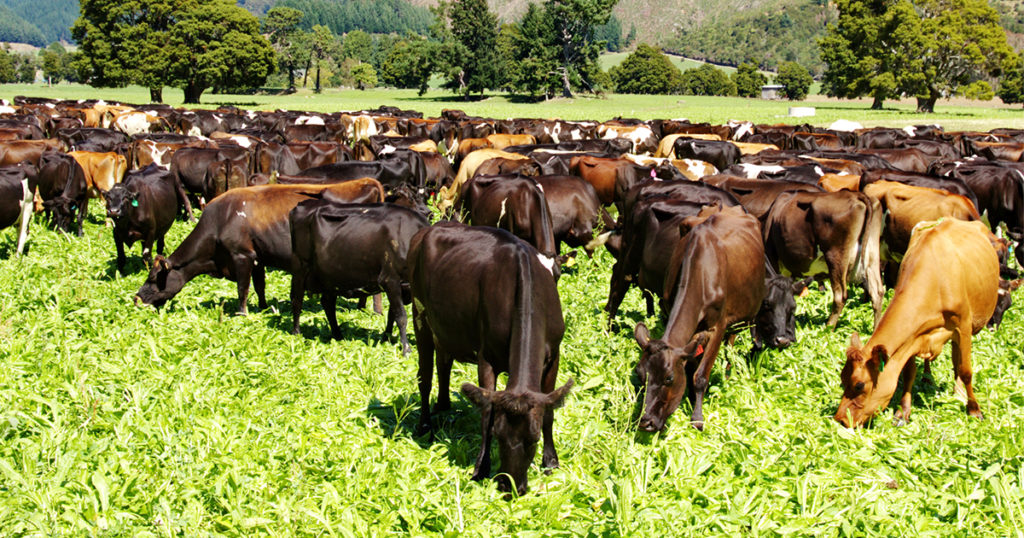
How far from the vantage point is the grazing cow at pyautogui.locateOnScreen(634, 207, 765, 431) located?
5.98 meters

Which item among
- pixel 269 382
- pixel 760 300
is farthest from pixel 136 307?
pixel 760 300

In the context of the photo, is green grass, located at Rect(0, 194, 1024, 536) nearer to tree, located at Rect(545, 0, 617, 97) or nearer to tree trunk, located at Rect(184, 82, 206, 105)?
tree trunk, located at Rect(184, 82, 206, 105)

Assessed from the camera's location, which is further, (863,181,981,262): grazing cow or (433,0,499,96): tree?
(433,0,499,96): tree

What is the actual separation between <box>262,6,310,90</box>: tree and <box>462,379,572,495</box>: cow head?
410 ft

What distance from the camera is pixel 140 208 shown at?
12.4 m

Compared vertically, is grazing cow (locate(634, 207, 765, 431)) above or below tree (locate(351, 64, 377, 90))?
below

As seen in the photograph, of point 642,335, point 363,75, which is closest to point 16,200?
point 642,335

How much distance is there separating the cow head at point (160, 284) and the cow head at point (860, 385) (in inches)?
323

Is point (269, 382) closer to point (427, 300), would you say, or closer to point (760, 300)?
point (427, 300)

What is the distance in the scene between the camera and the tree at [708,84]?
137000 millimetres

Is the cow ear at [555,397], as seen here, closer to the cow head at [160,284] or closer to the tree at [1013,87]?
the cow head at [160,284]

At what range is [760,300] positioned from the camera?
7.48 m

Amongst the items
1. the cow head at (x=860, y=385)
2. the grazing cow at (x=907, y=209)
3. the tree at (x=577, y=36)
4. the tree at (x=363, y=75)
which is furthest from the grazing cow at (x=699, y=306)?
the tree at (x=363, y=75)

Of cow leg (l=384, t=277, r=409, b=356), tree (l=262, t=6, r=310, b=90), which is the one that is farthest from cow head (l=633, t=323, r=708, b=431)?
tree (l=262, t=6, r=310, b=90)
